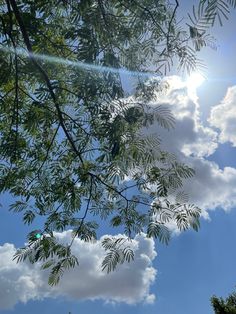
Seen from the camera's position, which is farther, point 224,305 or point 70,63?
point 224,305

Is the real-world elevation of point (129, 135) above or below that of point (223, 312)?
below

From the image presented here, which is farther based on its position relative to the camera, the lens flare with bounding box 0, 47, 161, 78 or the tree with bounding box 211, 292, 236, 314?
the tree with bounding box 211, 292, 236, 314

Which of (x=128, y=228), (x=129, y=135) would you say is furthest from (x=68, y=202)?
(x=129, y=135)

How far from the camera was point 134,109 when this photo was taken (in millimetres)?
4000

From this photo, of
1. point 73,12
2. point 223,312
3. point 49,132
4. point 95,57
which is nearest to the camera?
point 95,57

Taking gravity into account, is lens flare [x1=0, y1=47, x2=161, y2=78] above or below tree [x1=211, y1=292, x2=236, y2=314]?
below

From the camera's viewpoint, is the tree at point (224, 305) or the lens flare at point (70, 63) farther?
the tree at point (224, 305)

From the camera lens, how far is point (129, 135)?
4441mm

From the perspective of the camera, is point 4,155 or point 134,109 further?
point 4,155

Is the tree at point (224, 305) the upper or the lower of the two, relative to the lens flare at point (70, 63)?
upper

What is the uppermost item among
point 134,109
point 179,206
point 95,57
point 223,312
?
point 223,312

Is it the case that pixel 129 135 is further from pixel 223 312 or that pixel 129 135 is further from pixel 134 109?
pixel 223 312

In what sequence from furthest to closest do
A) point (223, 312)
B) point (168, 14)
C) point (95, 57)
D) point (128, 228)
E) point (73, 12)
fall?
point (223, 312) < point (128, 228) < point (168, 14) < point (73, 12) < point (95, 57)

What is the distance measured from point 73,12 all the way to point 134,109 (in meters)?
1.22
